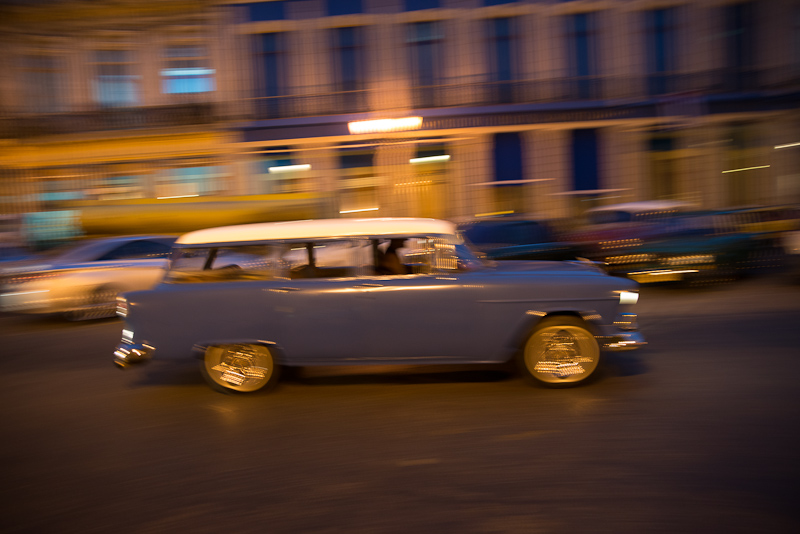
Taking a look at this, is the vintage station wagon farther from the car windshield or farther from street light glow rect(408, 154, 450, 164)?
street light glow rect(408, 154, 450, 164)

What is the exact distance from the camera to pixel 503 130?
21594 mm

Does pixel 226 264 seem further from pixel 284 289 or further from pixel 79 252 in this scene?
pixel 79 252

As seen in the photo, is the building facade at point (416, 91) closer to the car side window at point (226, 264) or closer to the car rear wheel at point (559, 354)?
the car side window at point (226, 264)

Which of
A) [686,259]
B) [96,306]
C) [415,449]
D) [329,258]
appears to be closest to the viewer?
[415,449]

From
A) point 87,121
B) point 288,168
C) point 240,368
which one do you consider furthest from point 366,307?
point 87,121

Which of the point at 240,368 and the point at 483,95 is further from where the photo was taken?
the point at 483,95

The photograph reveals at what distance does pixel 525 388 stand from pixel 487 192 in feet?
54.3

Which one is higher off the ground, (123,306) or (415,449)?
(123,306)

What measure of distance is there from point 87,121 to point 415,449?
71.9 ft

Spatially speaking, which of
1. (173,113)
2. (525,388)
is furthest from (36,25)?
(525,388)

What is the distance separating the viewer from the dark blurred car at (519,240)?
11109mm

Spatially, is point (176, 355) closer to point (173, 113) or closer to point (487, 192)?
point (487, 192)

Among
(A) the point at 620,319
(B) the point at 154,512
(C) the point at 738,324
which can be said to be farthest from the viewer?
(C) the point at 738,324

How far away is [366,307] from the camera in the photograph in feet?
18.7
